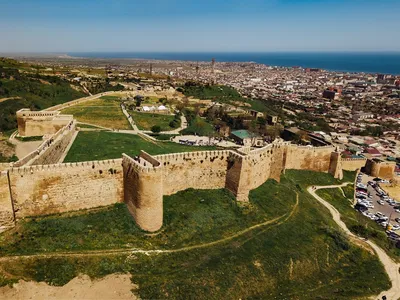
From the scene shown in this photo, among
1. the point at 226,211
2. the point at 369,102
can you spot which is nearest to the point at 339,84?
the point at 369,102

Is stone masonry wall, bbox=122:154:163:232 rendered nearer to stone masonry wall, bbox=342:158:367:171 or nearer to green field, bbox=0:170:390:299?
green field, bbox=0:170:390:299

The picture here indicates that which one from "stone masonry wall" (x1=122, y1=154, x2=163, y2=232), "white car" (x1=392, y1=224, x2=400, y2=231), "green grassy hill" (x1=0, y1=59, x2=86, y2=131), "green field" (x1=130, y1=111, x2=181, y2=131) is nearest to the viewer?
"stone masonry wall" (x1=122, y1=154, x2=163, y2=232)

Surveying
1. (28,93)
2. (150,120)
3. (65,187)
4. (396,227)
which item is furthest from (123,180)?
(28,93)

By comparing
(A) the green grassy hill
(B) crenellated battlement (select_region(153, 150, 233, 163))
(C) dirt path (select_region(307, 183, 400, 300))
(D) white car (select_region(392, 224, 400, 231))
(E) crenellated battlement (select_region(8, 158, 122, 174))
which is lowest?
(D) white car (select_region(392, 224, 400, 231))

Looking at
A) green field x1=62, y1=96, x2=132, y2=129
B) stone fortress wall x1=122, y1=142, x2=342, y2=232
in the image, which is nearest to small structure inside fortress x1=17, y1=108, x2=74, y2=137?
green field x1=62, y1=96, x2=132, y2=129

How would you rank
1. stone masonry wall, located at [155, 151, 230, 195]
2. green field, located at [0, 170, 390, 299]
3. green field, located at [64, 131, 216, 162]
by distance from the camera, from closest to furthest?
1. green field, located at [0, 170, 390, 299]
2. stone masonry wall, located at [155, 151, 230, 195]
3. green field, located at [64, 131, 216, 162]

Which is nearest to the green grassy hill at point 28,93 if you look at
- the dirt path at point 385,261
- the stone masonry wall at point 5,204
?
the stone masonry wall at point 5,204
